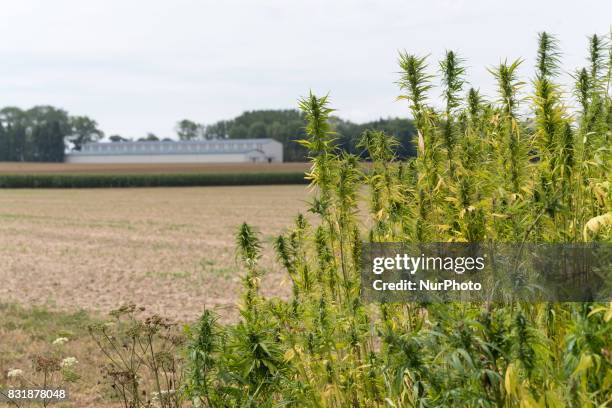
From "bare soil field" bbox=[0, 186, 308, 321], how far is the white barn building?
86631 millimetres

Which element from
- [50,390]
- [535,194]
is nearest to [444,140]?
[535,194]

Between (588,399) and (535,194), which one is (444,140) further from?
(588,399)

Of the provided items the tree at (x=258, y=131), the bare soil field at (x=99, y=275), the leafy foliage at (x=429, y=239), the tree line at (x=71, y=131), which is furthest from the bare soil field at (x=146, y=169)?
the leafy foliage at (x=429, y=239)

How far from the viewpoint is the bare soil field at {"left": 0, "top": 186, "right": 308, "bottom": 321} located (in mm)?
12680

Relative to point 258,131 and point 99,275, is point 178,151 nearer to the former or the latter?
point 258,131

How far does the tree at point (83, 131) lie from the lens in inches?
5630

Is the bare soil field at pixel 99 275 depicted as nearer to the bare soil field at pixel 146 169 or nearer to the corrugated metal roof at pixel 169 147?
the bare soil field at pixel 146 169

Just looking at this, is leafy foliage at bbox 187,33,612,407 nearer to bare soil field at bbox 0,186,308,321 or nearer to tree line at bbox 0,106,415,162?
bare soil field at bbox 0,186,308,321

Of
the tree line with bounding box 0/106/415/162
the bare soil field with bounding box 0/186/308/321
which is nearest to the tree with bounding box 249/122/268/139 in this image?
the tree line with bounding box 0/106/415/162

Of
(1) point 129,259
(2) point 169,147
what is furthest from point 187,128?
(1) point 129,259

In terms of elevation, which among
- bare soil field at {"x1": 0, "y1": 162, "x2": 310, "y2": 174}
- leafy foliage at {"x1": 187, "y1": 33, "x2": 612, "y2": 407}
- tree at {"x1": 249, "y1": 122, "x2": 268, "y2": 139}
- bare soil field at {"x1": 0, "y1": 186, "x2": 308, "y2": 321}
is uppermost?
tree at {"x1": 249, "y1": 122, "x2": 268, "y2": 139}

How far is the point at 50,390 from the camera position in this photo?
7.05 m

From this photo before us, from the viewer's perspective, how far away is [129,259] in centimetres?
1833

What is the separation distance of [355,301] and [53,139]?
125 metres
